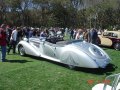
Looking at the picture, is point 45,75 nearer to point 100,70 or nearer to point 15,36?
point 100,70

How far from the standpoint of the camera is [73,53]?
511 inches

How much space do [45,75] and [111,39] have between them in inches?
520

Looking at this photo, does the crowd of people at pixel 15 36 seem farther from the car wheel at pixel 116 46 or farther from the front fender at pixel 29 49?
the car wheel at pixel 116 46

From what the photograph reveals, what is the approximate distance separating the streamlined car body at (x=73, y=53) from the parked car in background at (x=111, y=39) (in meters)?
9.45

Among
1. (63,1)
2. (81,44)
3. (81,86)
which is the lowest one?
(81,86)

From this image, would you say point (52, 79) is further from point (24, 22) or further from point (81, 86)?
point (24, 22)

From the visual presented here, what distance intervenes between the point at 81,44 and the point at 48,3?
2220 inches

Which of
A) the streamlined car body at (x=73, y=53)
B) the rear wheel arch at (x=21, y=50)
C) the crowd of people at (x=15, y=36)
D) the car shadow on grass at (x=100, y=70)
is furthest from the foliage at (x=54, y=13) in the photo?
the car shadow on grass at (x=100, y=70)

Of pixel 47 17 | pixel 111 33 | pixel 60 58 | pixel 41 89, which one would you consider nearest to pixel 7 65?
pixel 60 58

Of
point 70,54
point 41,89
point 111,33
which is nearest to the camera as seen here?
point 41,89

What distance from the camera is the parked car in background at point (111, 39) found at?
926 inches

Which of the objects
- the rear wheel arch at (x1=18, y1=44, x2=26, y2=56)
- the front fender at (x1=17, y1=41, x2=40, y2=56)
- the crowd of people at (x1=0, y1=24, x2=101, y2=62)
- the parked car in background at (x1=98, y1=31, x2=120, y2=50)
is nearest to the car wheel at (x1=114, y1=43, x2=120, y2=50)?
the parked car in background at (x1=98, y1=31, x2=120, y2=50)

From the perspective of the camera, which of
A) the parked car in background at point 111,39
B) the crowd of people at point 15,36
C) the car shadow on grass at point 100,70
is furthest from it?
the parked car in background at point 111,39

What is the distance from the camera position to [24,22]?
6762cm
